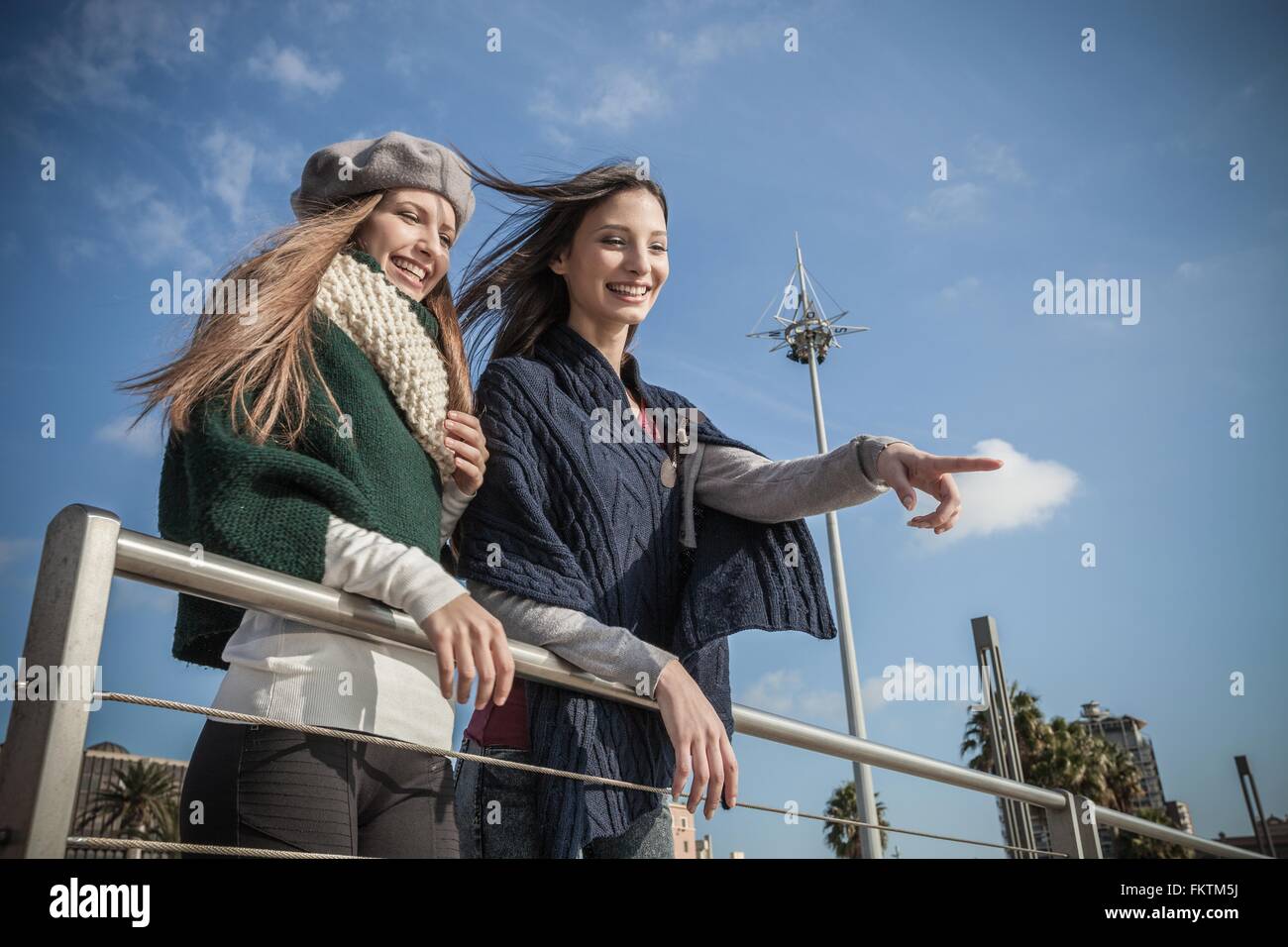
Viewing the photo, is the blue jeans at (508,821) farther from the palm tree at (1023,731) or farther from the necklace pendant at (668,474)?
the palm tree at (1023,731)

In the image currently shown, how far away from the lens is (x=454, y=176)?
5.97 feet

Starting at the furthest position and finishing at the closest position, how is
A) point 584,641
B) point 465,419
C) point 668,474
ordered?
point 668,474
point 465,419
point 584,641

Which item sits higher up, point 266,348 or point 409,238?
point 409,238

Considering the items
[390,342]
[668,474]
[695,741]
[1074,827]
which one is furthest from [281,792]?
[1074,827]

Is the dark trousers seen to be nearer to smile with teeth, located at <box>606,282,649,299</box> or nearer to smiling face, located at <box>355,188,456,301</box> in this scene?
smiling face, located at <box>355,188,456,301</box>

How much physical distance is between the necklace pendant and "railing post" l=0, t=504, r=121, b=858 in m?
1.06

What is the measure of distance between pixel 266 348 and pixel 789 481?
3.05ft

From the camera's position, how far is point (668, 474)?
Answer: 6.24 ft

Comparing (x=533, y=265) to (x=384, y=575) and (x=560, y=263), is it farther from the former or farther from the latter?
(x=384, y=575)

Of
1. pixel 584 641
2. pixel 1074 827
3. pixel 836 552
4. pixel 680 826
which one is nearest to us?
pixel 584 641

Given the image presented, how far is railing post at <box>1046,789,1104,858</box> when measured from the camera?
115 inches

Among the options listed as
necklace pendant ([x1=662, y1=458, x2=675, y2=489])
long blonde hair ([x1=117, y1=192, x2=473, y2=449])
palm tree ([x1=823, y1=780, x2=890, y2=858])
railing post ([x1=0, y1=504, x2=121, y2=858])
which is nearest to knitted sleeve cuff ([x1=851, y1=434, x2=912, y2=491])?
necklace pendant ([x1=662, y1=458, x2=675, y2=489])
